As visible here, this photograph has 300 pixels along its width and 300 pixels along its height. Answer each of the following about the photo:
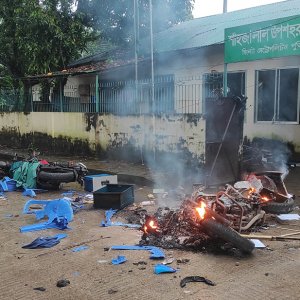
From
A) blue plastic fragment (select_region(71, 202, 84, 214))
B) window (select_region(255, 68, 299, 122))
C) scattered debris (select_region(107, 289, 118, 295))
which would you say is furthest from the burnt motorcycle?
window (select_region(255, 68, 299, 122))

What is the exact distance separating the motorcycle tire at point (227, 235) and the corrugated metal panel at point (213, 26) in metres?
7.83

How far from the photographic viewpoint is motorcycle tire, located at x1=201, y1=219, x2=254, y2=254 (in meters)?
4.33

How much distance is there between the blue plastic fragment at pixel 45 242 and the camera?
4914mm

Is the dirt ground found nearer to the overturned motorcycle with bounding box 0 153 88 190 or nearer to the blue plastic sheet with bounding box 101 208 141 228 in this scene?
the blue plastic sheet with bounding box 101 208 141 228

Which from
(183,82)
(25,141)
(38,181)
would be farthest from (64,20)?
(38,181)

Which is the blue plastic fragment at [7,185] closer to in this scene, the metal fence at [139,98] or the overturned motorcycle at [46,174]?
the overturned motorcycle at [46,174]

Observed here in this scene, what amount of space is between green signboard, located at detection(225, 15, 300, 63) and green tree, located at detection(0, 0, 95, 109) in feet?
25.6

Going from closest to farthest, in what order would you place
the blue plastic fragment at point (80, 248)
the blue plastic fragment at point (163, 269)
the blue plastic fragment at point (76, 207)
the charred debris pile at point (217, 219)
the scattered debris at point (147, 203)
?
the blue plastic fragment at point (163, 269), the charred debris pile at point (217, 219), the blue plastic fragment at point (80, 248), the blue plastic fragment at point (76, 207), the scattered debris at point (147, 203)

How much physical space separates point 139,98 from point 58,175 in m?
3.90

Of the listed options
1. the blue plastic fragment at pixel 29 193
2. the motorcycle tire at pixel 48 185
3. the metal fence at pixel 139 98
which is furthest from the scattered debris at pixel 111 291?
the metal fence at pixel 139 98

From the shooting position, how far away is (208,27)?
14055 mm

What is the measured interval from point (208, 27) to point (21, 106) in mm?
7858

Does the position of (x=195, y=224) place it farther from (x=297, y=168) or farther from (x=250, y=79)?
(x=250, y=79)

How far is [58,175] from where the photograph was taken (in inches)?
325
